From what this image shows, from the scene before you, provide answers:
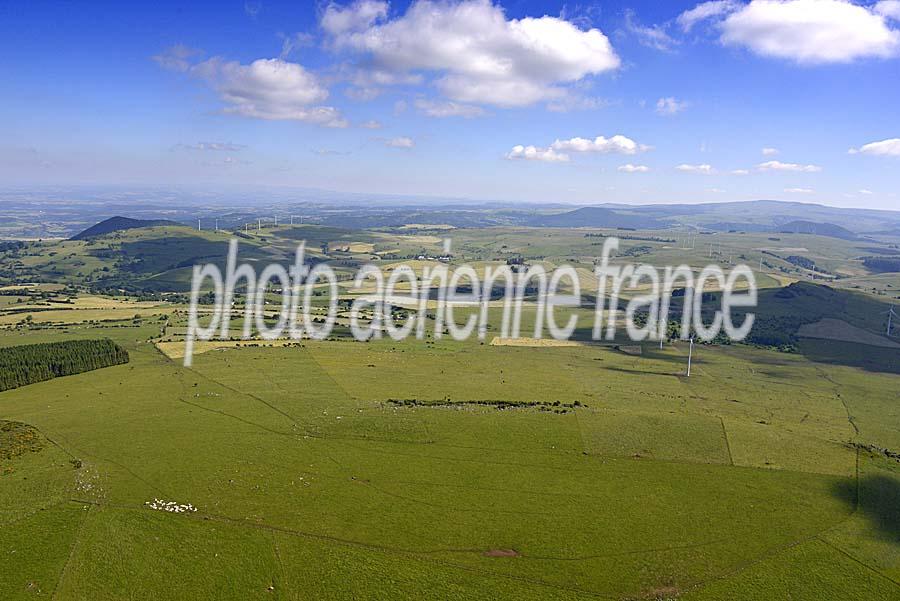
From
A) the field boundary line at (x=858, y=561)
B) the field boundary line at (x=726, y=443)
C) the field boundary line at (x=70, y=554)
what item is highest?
the field boundary line at (x=726, y=443)

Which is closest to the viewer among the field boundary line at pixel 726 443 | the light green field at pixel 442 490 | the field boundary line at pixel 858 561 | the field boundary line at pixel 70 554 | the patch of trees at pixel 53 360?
the field boundary line at pixel 70 554

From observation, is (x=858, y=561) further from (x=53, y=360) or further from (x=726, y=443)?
(x=53, y=360)

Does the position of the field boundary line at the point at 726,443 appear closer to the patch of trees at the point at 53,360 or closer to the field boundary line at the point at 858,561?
the field boundary line at the point at 858,561

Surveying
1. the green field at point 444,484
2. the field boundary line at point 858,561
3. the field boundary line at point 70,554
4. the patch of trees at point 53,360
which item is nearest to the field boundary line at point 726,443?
the green field at point 444,484

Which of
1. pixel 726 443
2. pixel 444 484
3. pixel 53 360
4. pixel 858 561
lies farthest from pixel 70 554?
pixel 53 360

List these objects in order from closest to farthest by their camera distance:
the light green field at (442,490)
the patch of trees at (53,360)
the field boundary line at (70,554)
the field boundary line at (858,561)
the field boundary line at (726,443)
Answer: the field boundary line at (70,554)
the light green field at (442,490)
the field boundary line at (858,561)
the field boundary line at (726,443)
the patch of trees at (53,360)

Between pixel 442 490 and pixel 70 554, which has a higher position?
pixel 442 490

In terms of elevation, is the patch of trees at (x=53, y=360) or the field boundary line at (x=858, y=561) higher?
the field boundary line at (x=858, y=561)

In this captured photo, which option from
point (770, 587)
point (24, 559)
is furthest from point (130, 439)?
point (770, 587)

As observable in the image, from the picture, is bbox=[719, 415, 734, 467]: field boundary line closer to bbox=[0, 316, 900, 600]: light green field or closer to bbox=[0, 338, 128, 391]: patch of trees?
bbox=[0, 316, 900, 600]: light green field

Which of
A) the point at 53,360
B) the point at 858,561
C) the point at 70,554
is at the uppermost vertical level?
the point at 858,561
